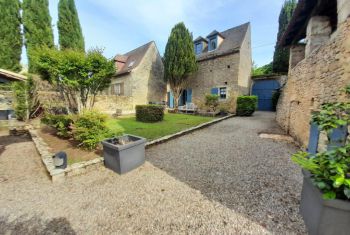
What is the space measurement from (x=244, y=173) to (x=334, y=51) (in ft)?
10.6

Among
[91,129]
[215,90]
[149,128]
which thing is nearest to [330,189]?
[91,129]

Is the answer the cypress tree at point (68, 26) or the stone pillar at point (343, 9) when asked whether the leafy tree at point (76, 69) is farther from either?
the cypress tree at point (68, 26)

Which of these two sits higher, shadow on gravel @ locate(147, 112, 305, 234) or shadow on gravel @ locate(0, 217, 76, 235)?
shadow on gravel @ locate(147, 112, 305, 234)

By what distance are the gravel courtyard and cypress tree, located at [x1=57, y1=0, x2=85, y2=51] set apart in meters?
15.6

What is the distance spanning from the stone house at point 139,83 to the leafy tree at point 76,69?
18.0 ft

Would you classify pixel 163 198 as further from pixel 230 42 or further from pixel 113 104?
pixel 230 42

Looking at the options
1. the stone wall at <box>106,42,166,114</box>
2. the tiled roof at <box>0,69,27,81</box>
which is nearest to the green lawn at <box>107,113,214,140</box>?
the tiled roof at <box>0,69,27,81</box>

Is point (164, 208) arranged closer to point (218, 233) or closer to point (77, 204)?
point (218, 233)

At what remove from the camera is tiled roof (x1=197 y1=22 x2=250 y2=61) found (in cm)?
1323

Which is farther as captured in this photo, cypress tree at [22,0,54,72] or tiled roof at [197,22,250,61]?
tiled roof at [197,22,250,61]

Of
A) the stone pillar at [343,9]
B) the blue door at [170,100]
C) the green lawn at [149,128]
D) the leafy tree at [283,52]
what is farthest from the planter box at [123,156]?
the leafy tree at [283,52]

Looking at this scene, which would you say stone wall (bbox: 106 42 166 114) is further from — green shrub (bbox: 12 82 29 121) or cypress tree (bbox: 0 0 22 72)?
cypress tree (bbox: 0 0 22 72)

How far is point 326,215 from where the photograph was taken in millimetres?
1517

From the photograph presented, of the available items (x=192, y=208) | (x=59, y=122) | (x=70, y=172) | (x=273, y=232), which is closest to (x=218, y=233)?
(x=192, y=208)
